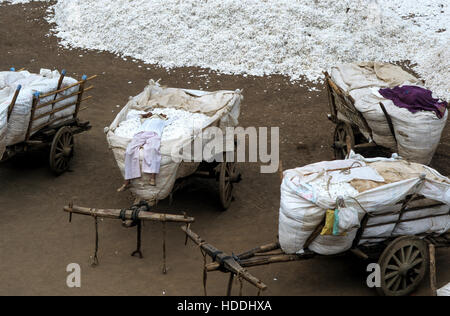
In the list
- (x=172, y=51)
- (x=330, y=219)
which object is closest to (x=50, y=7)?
(x=172, y=51)

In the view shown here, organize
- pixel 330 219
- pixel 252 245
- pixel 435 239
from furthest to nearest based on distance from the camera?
pixel 252 245 → pixel 435 239 → pixel 330 219

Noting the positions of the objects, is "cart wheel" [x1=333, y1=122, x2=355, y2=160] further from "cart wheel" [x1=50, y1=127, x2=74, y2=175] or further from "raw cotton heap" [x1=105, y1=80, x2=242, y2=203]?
"cart wheel" [x1=50, y1=127, x2=74, y2=175]

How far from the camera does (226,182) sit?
354 inches

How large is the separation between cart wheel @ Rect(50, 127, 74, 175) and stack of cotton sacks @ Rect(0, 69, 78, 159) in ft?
0.83

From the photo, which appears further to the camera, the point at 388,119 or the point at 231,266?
the point at 388,119

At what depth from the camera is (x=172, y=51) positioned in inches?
578

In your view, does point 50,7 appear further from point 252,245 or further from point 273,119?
point 252,245

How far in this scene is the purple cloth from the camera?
8.89 metres

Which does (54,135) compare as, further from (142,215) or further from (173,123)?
(142,215)

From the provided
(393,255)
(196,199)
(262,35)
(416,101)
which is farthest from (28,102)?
(262,35)

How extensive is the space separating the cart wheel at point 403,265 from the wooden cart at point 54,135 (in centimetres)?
551

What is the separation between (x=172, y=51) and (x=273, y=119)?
3.91 metres

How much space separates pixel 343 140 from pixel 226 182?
8.08 ft

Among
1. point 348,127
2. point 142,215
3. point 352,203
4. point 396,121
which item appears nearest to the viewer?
point 352,203
